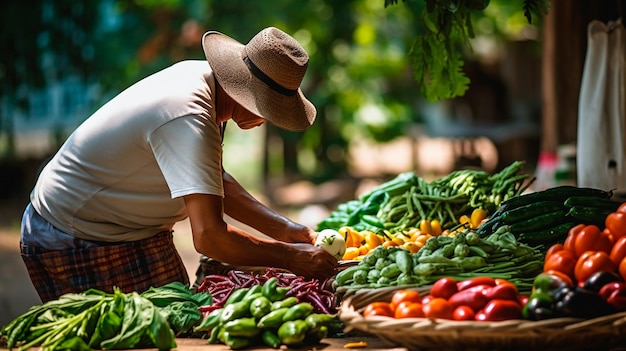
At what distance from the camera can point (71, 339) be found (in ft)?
11.3

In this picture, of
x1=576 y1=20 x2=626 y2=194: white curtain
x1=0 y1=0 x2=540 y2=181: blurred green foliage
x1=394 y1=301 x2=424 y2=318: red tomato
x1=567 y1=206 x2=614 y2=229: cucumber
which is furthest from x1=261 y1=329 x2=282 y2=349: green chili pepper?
x1=0 y1=0 x2=540 y2=181: blurred green foliage

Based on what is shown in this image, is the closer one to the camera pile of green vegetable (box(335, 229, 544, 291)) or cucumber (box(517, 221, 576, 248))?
pile of green vegetable (box(335, 229, 544, 291))

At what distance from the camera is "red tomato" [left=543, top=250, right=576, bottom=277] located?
3443mm

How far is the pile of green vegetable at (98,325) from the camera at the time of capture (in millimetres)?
3459

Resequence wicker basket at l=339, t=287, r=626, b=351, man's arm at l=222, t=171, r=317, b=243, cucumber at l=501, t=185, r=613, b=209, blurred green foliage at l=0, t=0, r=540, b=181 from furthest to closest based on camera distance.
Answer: blurred green foliage at l=0, t=0, r=540, b=181
man's arm at l=222, t=171, r=317, b=243
cucumber at l=501, t=185, r=613, b=209
wicker basket at l=339, t=287, r=626, b=351

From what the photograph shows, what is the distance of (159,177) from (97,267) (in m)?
0.62

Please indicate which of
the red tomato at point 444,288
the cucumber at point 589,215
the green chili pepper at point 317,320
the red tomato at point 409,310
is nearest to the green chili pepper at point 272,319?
the green chili pepper at point 317,320

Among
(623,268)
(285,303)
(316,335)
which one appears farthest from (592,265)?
(285,303)

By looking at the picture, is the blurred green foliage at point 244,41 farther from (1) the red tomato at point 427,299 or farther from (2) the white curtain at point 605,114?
(1) the red tomato at point 427,299

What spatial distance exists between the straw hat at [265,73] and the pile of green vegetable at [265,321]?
2.91 ft

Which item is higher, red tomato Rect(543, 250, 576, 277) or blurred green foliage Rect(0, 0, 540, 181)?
blurred green foliage Rect(0, 0, 540, 181)

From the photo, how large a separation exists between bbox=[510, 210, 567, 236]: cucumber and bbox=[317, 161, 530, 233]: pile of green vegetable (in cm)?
106

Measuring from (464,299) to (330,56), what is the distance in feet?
40.4

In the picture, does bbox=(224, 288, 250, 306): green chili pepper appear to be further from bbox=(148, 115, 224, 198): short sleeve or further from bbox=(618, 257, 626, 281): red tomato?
bbox=(618, 257, 626, 281): red tomato
